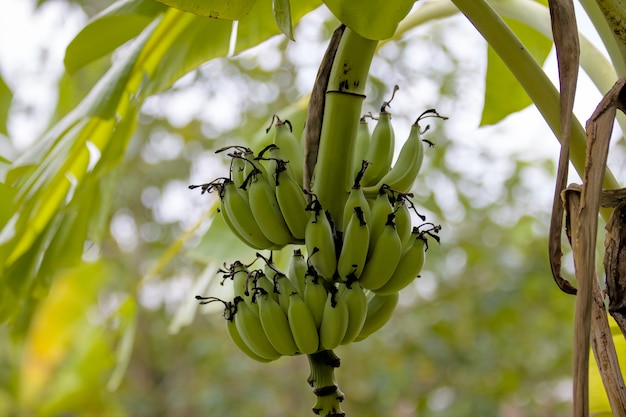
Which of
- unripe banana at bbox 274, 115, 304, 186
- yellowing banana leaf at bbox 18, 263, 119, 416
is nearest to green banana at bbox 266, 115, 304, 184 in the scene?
unripe banana at bbox 274, 115, 304, 186

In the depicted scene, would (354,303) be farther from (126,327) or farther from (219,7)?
(126,327)

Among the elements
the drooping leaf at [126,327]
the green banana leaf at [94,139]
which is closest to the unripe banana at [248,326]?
the green banana leaf at [94,139]

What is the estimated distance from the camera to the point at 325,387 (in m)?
0.37

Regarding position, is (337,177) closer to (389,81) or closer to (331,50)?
(331,50)

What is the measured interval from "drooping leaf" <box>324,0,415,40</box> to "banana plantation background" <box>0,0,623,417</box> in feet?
4.34

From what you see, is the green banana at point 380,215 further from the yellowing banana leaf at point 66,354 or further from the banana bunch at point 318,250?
the yellowing banana leaf at point 66,354

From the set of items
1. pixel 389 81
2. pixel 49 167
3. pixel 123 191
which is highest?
pixel 123 191

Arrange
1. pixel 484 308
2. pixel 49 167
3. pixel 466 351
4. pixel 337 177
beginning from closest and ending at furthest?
pixel 337 177 → pixel 49 167 → pixel 484 308 → pixel 466 351

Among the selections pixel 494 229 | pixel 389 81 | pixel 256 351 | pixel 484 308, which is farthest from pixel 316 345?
pixel 494 229

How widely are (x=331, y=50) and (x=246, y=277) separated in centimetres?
15

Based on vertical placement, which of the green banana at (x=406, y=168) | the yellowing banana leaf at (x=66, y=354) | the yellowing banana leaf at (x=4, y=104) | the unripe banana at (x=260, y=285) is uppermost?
the yellowing banana leaf at (x=66, y=354)

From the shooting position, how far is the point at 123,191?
2.76 meters

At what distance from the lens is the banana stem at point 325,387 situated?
0.36 meters

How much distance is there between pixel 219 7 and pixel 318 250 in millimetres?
152
